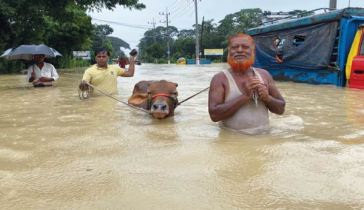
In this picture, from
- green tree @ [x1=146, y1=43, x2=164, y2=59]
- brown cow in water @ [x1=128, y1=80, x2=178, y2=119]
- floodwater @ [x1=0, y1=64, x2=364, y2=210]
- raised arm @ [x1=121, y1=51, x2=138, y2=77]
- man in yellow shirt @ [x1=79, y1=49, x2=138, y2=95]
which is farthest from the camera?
green tree @ [x1=146, y1=43, x2=164, y2=59]

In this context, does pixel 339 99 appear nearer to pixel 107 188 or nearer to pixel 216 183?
pixel 216 183

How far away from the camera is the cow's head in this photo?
4.51 metres

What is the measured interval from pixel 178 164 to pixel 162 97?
6.64 feet

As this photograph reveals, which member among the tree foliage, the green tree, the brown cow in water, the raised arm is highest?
the tree foliage

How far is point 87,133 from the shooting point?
400 cm

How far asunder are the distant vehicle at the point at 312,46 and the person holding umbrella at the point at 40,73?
23.8 ft

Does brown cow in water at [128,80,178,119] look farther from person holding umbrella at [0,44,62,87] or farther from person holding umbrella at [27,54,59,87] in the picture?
person holding umbrella at [27,54,59,87]

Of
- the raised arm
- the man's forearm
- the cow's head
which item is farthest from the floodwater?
the raised arm

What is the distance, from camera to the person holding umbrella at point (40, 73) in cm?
973

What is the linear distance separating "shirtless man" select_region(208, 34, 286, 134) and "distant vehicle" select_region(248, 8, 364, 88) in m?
5.61

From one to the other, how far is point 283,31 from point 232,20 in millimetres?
64784

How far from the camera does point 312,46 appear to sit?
34.2 feet

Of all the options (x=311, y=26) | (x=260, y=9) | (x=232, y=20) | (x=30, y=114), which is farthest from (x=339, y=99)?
(x=260, y=9)

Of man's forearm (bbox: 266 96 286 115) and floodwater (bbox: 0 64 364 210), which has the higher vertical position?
man's forearm (bbox: 266 96 286 115)
